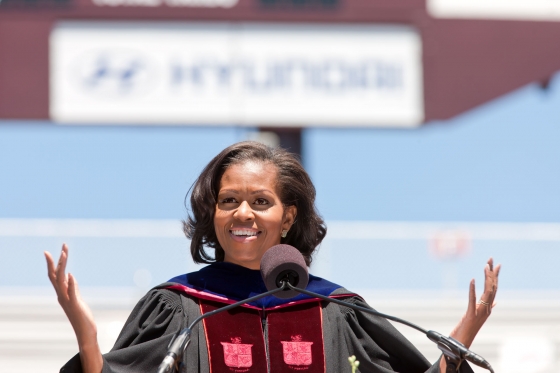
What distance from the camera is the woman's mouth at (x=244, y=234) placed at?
381 centimetres

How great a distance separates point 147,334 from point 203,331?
206 millimetres

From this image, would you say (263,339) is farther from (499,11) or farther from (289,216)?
(499,11)

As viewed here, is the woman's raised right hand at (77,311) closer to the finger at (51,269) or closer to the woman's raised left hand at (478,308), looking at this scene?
the finger at (51,269)

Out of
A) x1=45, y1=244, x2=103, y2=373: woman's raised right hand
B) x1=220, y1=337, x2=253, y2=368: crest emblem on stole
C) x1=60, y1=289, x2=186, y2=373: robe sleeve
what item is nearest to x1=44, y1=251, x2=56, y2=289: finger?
x1=45, y1=244, x2=103, y2=373: woman's raised right hand

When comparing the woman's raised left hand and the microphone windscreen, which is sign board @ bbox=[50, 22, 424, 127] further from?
the microphone windscreen

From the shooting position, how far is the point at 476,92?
13211 millimetres

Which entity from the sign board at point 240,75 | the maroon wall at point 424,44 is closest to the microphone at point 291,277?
the maroon wall at point 424,44

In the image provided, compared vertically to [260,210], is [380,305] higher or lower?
lower

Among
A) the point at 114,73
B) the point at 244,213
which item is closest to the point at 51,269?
the point at 244,213

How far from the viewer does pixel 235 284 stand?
12.7 ft

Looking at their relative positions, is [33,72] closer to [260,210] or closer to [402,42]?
[402,42]

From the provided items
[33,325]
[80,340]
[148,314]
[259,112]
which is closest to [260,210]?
[148,314]

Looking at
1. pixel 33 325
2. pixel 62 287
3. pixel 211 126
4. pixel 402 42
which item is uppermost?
pixel 402 42

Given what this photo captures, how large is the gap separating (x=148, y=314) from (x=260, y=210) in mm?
557
